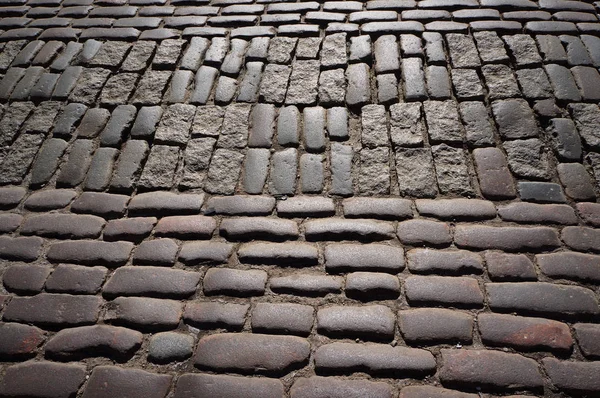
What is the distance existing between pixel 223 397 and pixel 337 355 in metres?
0.48

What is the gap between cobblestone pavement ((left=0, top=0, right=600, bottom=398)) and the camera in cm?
202

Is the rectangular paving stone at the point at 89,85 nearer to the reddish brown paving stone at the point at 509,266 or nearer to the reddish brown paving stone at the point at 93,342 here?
the reddish brown paving stone at the point at 93,342

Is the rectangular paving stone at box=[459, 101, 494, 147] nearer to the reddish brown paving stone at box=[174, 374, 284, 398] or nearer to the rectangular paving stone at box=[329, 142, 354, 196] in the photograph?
the rectangular paving stone at box=[329, 142, 354, 196]

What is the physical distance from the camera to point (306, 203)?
8.66 ft

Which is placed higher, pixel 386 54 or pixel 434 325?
pixel 386 54

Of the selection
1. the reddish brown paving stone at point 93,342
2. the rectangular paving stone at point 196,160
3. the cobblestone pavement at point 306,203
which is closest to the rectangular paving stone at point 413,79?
the cobblestone pavement at point 306,203

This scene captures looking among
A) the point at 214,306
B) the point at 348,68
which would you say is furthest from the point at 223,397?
the point at 348,68

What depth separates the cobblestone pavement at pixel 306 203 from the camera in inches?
79.7

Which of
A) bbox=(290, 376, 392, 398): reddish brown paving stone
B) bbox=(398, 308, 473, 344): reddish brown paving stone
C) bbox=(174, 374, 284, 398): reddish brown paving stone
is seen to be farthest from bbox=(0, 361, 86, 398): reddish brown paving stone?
bbox=(398, 308, 473, 344): reddish brown paving stone

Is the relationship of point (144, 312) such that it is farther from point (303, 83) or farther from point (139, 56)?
point (139, 56)

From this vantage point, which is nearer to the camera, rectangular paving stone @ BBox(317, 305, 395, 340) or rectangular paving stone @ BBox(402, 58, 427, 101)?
rectangular paving stone @ BBox(317, 305, 395, 340)

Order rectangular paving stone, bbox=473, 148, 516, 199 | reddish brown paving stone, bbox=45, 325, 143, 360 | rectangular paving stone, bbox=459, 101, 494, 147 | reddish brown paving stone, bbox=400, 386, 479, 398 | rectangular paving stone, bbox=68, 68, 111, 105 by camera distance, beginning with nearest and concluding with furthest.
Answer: reddish brown paving stone, bbox=400, 386, 479, 398 → reddish brown paving stone, bbox=45, 325, 143, 360 → rectangular paving stone, bbox=473, 148, 516, 199 → rectangular paving stone, bbox=459, 101, 494, 147 → rectangular paving stone, bbox=68, 68, 111, 105

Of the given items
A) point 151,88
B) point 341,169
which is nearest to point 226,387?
point 341,169

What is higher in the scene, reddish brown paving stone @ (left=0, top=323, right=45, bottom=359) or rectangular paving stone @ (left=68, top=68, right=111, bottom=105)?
rectangular paving stone @ (left=68, top=68, right=111, bottom=105)
